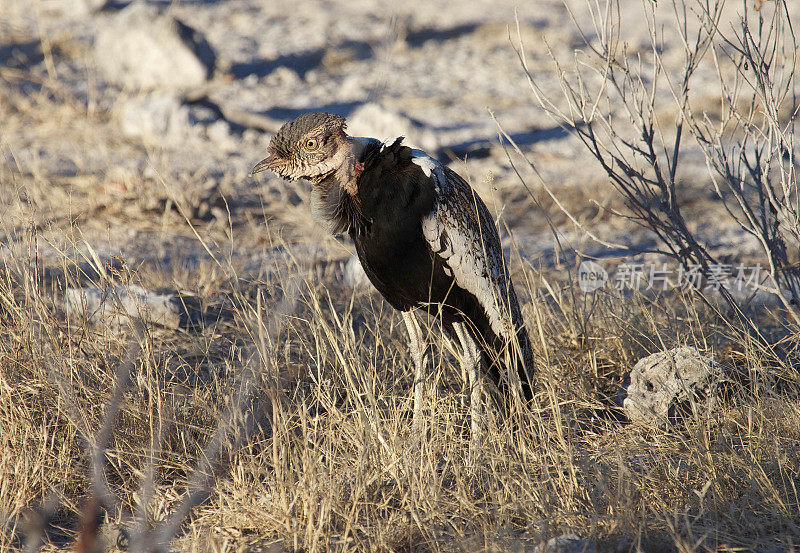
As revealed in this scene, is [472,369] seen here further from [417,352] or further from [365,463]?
[365,463]

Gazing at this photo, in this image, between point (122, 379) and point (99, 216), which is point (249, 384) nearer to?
point (122, 379)

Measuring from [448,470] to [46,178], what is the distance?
4.32 meters

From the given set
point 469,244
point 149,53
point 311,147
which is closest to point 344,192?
point 311,147

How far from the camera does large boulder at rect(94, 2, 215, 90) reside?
24.0ft

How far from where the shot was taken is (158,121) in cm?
653

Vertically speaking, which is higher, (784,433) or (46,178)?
(46,178)

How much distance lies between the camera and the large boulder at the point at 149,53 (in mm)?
7305

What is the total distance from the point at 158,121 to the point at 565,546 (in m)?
5.57

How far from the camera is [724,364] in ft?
10.9

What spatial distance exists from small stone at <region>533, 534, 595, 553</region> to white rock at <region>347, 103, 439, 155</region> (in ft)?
14.5

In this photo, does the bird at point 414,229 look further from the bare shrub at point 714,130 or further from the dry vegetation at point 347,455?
the bare shrub at point 714,130

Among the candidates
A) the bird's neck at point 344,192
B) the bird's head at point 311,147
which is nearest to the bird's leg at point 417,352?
the bird's neck at point 344,192

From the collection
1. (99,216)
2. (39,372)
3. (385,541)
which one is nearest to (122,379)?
(39,372)

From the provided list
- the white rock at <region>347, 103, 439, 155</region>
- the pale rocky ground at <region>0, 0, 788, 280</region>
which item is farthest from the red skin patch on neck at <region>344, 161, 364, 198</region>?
the white rock at <region>347, 103, 439, 155</region>
